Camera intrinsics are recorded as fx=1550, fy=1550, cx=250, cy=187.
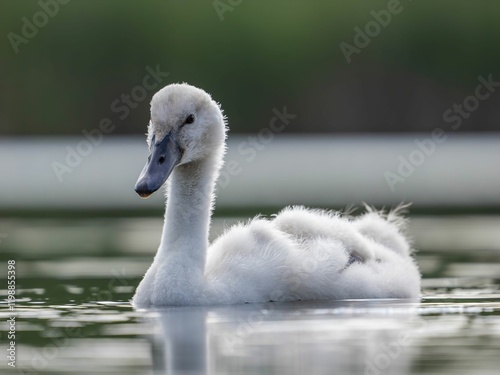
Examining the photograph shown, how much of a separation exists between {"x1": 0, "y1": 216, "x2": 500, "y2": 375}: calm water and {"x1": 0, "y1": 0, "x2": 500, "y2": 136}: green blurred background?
24208 mm

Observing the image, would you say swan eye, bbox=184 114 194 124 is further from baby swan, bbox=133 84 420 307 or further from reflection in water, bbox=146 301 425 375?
reflection in water, bbox=146 301 425 375

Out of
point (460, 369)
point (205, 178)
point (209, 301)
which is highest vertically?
point (205, 178)

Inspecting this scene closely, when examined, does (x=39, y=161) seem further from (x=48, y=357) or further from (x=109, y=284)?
(x=48, y=357)

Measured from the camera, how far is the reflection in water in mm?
9172

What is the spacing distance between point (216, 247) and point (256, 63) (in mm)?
30196

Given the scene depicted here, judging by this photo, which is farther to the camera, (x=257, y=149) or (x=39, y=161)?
(x=257, y=149)

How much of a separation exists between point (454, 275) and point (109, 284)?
328cm

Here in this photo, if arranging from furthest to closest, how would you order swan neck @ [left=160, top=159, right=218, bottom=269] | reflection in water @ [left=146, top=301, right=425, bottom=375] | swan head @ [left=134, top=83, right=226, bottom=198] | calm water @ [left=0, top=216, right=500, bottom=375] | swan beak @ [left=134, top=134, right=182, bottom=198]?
1. swan neck @ [left=160, top=159, right=218, bottom=269]
2. swan head @ [left=134, top=83, right=226, bottom=198]
3. swan beak @ [left=134, top=134, right=182, bottom=198]
4. calm water @ [left=0, top=216, right=500, bottom=375]
5. reflection in water @ [left=146, top=301, right=425, bottom=375]

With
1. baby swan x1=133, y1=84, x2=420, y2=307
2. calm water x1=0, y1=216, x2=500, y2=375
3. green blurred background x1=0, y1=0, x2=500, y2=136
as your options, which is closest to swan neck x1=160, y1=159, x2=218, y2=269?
baby swan x1=133, y1=84, x2=420, y2=307

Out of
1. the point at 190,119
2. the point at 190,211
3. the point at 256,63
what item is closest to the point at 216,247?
the point at 190,211

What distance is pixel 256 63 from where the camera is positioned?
42781 millimetres

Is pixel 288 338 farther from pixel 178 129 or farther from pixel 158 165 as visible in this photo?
pixel 178 129

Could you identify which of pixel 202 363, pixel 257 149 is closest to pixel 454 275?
pixel 202 363

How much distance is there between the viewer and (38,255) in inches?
667
